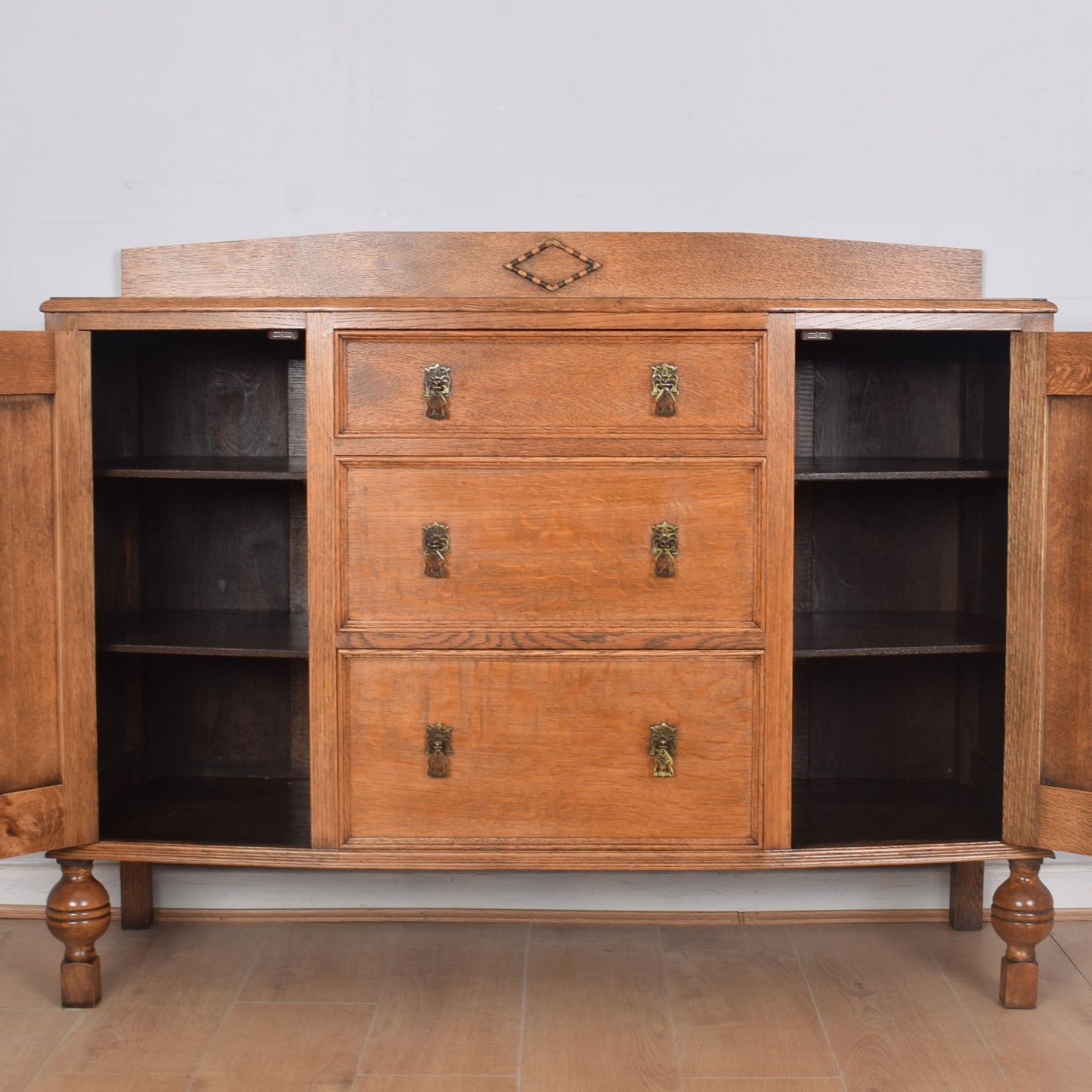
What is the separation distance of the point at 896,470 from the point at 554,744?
0.85 meters

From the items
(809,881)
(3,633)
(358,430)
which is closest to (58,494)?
(3,633)

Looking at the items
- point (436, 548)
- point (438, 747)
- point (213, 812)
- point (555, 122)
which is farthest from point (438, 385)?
point (213, 812)

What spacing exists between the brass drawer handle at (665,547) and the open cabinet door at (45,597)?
1046mm

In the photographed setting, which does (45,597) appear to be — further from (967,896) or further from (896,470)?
(967,896)

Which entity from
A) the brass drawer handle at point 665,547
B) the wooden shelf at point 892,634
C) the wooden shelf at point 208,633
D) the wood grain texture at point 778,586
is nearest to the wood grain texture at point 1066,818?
the wooden shelf at point 892,634

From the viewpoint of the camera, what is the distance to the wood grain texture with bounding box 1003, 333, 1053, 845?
2.28 metres

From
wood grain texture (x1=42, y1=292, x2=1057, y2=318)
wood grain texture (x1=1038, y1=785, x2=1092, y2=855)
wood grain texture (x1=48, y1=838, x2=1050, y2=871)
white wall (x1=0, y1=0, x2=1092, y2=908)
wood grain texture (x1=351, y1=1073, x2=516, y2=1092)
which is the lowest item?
wood grain texture (x1=351, y1=1073, x2=516, y2=1092)

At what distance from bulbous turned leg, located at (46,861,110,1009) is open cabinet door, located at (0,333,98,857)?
100 mm

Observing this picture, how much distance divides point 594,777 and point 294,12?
5.91 feet

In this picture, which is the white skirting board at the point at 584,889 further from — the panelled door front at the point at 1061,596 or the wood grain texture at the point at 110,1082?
the wood grain texture at the point at 110,1082

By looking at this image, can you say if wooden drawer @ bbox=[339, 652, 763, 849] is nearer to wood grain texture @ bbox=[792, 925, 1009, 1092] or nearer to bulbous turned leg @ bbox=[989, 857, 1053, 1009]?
wood grain texture @ bbox=[792, 925, 1009, 1092]

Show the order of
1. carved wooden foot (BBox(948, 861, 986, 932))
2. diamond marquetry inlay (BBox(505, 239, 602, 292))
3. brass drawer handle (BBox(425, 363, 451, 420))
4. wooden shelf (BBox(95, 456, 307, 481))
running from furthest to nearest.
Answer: carved wooden foot (BBox(948, 861, 986, 932)), diamond marquetry inlay (BBox(505, 239, 602, 292)), wooden shelf (BBox(95, 456, 307, 481)), brass drawer handle (BBox(425, 363, 451, 420))

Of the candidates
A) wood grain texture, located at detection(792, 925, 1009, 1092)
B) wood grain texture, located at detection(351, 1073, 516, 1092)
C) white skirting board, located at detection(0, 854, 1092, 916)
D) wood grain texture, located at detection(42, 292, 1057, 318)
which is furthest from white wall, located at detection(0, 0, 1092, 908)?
wood grain texture, located at detection(351, 1073, 516, 1092)

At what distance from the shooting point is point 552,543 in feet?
7.43
